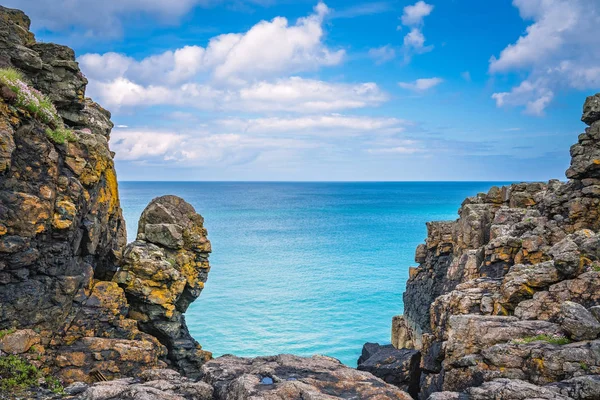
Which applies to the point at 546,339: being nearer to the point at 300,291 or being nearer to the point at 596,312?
the point at 596,312

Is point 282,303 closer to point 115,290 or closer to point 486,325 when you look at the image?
point 115,290

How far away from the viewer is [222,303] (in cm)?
7531

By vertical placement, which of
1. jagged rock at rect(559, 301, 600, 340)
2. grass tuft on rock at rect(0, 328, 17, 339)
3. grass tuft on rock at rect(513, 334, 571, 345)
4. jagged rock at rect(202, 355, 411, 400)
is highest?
jagged rock at rect(559, 301, 600, 340)

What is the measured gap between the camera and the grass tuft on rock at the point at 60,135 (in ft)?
71.7

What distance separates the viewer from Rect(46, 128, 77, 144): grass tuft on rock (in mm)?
21844

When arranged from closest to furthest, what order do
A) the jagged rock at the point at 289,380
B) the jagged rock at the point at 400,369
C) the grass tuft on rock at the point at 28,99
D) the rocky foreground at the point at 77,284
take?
the jagged rock at the point at 289,380 < the rocky foreground at the point at 77,284 < the grass tuft on rock at the point at 28,99 < the jagged rock at the point at 400,369

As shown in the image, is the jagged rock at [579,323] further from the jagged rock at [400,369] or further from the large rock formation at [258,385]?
the jagged rock at [400,369]

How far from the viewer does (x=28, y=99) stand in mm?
21031

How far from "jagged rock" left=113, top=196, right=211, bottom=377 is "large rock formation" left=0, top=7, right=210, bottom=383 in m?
A: 0.07

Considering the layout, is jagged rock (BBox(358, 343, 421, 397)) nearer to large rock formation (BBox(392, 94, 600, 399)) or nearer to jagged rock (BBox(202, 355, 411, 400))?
large rock formation (BBox(392, 94, 600, 399))

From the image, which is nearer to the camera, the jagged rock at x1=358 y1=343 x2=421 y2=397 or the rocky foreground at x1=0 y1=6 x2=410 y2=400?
the rocky foreground at x1=0 y1=6 x2=410 y2=400

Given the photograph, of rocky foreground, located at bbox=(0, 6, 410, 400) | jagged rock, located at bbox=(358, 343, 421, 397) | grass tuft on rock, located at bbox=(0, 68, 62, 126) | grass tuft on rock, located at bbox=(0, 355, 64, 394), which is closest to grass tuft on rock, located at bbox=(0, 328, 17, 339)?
rocky foreground, located at bbox=(0, 6, 410, 400)

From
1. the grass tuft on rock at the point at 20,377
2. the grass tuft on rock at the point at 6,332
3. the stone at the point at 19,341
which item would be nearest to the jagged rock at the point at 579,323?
the grass tuft on rock at the point at 20,377

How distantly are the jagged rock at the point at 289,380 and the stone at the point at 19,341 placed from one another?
A: 852 cm
